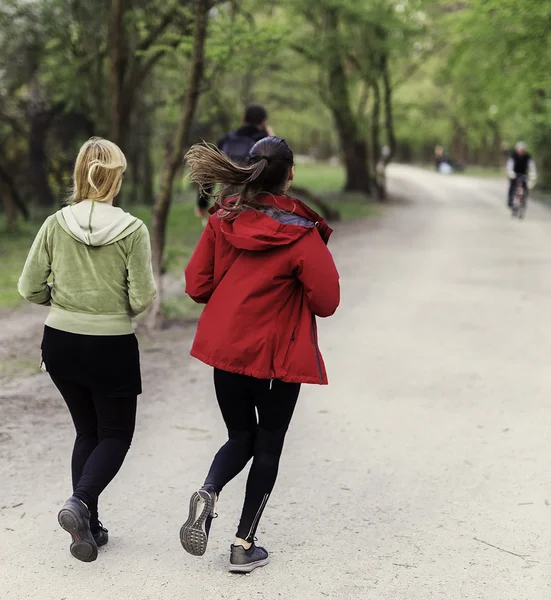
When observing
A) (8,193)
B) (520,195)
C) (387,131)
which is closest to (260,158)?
(8,193)

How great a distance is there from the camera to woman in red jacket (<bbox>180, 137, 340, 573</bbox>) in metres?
3.40

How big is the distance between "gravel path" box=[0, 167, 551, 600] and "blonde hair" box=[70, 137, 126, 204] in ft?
5.16

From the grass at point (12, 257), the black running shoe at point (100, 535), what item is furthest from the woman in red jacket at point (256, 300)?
the grass at point (12, 257)

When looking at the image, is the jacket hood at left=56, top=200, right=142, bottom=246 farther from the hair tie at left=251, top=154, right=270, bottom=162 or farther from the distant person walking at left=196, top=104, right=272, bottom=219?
the distant person walking at left=196, top=104, right=272, bottom=219

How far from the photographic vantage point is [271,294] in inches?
135

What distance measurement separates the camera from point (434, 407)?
600 centimetres

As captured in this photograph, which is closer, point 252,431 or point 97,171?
point 97,171

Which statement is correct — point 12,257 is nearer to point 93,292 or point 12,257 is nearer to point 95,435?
point 95,435

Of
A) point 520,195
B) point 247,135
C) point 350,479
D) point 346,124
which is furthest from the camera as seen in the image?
point 346,124

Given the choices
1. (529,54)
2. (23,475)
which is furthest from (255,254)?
(529,54)

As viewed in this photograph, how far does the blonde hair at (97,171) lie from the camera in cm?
348

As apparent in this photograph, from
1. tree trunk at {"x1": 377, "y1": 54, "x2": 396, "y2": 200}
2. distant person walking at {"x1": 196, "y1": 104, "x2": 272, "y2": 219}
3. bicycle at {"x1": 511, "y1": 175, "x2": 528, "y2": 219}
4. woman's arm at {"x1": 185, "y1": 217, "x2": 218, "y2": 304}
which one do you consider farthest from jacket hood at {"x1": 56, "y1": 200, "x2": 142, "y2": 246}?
tree trunk at {"x1": 377, "y1": 54, "x2": 396, "y2": 200}

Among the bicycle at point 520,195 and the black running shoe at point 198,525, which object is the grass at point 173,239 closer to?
the bicycle at point 520,195

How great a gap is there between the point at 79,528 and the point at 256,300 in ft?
3.83
